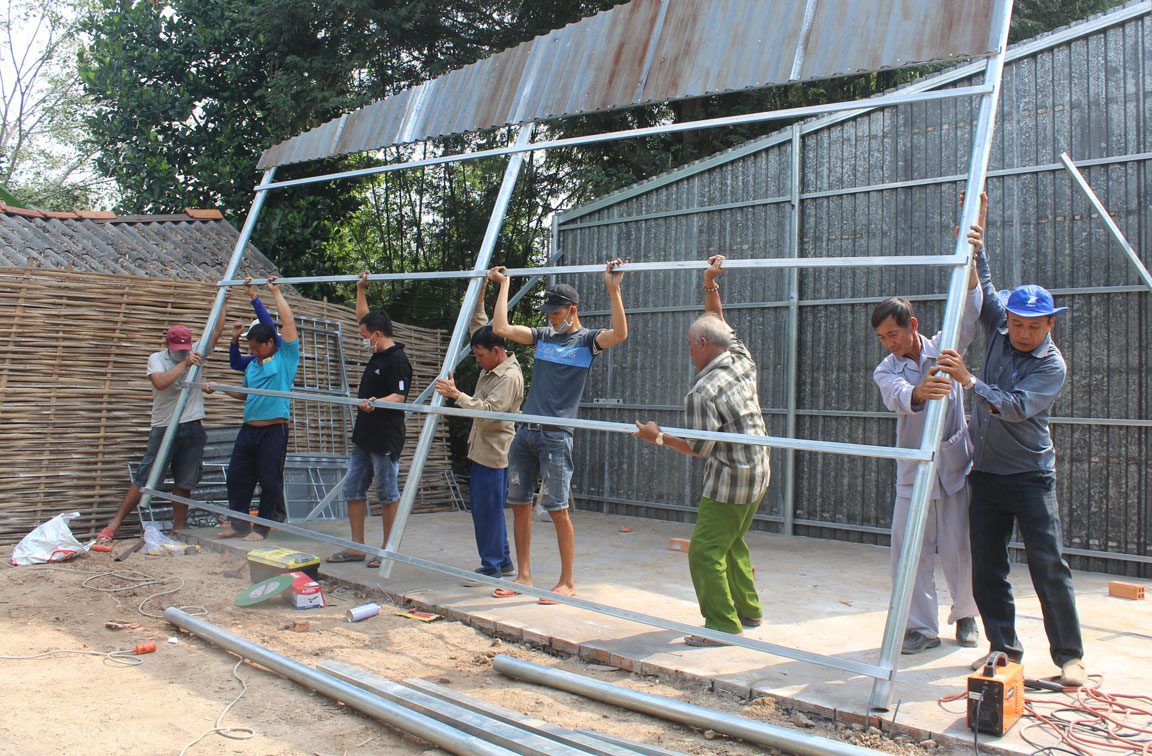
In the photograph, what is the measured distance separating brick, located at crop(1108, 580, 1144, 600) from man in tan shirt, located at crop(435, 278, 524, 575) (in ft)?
12.7

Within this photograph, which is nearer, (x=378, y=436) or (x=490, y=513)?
(x=490, y=513)

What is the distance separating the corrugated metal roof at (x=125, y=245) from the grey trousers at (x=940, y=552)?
7056mm

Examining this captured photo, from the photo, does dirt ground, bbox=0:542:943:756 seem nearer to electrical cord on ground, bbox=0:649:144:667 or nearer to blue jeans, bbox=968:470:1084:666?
electrical cord on ground, bbox=0:649:144:667

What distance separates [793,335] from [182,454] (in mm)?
5342

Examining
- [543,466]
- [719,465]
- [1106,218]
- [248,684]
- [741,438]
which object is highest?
[1106,218]

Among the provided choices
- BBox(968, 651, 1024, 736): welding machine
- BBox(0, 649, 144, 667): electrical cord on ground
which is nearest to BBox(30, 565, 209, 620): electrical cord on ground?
BBox(0, 649, 144, 667): electrical cord on ground

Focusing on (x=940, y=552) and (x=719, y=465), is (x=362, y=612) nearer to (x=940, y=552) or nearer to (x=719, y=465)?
(x=719, y=465)

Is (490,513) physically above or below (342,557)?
above

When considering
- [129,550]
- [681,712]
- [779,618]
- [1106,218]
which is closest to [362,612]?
[681,712]

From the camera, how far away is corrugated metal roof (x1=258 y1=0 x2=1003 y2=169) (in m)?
3.67


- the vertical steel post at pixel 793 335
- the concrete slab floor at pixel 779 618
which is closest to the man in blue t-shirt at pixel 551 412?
the concrete slab floor at pixel 779 618

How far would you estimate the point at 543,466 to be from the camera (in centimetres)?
480

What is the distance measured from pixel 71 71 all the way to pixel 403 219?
16.6 m

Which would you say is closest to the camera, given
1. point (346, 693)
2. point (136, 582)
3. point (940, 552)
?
point (346, 693)
